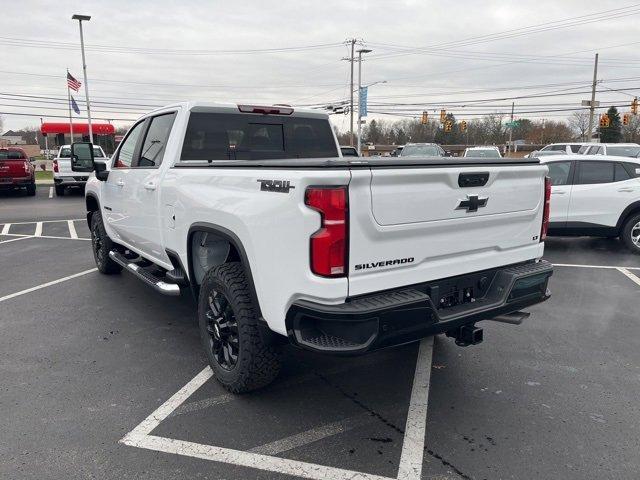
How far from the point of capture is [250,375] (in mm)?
3285

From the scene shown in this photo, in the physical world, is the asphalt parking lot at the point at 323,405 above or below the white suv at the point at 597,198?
below

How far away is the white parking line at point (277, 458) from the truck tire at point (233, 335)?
368mm

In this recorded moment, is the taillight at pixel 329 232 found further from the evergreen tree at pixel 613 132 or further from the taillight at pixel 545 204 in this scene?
the evergreen tree at pixel 613 132

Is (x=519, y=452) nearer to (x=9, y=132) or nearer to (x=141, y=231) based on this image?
(x=141, y=231)

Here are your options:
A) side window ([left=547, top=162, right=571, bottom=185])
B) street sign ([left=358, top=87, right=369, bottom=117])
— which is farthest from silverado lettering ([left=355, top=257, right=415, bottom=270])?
street sign ([left=358, top=87, right=369, bottom=117])

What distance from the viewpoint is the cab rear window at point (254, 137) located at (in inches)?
175

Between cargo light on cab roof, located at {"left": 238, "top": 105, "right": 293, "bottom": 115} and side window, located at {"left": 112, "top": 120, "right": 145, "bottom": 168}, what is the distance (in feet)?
4.09

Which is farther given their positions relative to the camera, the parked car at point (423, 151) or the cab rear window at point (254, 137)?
the parked car at point (423, 151)

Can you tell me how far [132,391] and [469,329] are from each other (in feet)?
7.82

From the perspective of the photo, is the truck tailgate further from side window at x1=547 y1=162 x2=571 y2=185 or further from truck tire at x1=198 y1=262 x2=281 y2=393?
side window at x1=547 y1=162 x2=571 y2=185

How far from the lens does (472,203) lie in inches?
123

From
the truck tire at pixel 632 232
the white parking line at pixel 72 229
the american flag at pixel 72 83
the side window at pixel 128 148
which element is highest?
the american flag at pixel 72 83

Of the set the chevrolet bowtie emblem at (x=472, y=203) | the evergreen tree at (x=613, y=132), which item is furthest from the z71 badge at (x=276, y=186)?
the evergreen tree at (x=613, y=132)

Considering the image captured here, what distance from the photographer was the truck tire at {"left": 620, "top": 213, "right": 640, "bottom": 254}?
8.17 meters
